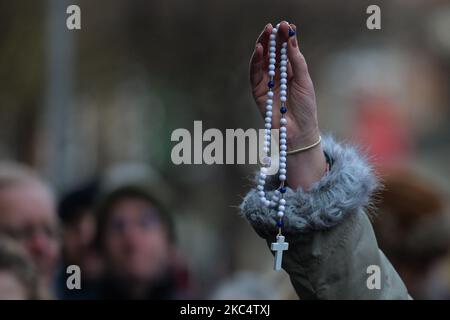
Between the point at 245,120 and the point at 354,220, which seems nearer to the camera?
the point at 354,220

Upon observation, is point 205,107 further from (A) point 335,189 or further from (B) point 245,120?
(A) point 335,189

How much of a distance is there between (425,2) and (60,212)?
370cm

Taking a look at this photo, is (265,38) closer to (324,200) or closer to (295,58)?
(295,58)

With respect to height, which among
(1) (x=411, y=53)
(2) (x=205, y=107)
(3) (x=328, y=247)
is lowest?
(3) (x=328, y=247)

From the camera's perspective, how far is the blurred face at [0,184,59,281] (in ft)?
8.42

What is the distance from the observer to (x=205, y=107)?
4.81m

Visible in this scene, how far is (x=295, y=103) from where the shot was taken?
1.30 metres

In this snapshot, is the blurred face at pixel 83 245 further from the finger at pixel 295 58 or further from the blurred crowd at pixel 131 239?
Answer: the finger at pixel 295 58

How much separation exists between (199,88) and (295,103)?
3.71 meters

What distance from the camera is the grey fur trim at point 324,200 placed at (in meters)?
1.31

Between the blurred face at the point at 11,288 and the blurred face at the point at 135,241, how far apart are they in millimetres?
847
